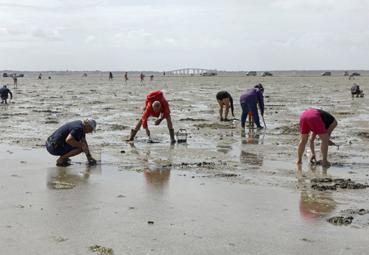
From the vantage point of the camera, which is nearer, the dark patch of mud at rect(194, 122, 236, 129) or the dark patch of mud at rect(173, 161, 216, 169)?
the dark patch of mud at rect(173, 161, 216, 169)

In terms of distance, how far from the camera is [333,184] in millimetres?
9422

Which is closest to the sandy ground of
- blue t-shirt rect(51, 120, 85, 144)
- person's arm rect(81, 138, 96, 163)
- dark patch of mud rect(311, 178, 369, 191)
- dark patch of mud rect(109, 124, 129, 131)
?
dark patch of mud rect(311, 178, 369, 191)

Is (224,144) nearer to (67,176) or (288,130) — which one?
(288,130)

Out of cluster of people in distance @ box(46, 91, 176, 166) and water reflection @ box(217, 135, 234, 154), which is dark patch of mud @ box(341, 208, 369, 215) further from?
water reflection @ box(217, 135, 234, 154)

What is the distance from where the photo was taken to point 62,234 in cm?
649

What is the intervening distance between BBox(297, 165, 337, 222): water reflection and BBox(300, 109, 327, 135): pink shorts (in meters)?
1.19

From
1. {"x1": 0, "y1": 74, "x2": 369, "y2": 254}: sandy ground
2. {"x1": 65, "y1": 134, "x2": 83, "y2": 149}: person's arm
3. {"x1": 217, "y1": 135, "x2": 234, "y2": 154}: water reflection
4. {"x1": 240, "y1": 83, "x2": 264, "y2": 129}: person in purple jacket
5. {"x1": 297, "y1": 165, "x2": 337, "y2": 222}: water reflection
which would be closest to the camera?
{"x1": 0, "y1": 74, "x2": 369, "y2": 254}: sandy ground

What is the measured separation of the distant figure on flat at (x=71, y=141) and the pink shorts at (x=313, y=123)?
400cm

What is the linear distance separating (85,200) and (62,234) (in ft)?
5.50

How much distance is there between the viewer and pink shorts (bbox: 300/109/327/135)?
11.0 metres

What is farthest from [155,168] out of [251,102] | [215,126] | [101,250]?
[215,126]

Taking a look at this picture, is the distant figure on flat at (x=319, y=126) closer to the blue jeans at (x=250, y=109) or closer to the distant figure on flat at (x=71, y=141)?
the distant figure on flat at (x=71, y=141)

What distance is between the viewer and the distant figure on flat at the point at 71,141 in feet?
35.4

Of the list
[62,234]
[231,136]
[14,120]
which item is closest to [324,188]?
[62,234]
